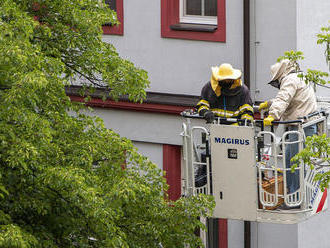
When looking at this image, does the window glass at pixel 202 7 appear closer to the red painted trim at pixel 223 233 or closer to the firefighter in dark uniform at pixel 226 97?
the red painted trim at pixel 223 233

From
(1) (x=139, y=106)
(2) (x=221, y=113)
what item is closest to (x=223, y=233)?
(1) (x=139, y=106)

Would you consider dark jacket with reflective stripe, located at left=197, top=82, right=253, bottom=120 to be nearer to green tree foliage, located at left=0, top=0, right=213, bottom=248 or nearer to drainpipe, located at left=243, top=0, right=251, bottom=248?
green tree foliage, located at left=0, top=0, right=213, bottom=248

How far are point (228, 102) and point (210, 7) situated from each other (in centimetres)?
499

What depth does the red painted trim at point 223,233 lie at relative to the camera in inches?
992

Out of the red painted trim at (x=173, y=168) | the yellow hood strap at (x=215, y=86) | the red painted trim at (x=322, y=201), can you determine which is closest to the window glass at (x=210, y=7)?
the red painted trim at (x=173, y=168)

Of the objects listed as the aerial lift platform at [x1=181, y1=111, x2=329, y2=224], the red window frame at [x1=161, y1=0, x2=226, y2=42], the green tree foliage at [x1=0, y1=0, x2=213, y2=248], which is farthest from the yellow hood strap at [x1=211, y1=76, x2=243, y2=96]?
the red window frame at [x1=161, y1=0, x2=226, y2=42]

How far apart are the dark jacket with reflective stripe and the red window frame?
466 centimetres

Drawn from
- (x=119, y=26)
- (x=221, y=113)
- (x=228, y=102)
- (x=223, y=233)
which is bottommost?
(x=223, y=233)

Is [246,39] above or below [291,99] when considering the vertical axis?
above

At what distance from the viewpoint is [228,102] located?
1984 cm

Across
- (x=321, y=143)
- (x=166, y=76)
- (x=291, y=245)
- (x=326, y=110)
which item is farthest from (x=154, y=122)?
(x=321, y=143)

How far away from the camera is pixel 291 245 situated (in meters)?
24.6

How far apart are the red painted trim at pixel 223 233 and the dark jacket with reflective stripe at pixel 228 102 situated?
18.7ft

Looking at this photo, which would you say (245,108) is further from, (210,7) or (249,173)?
(210,7)
